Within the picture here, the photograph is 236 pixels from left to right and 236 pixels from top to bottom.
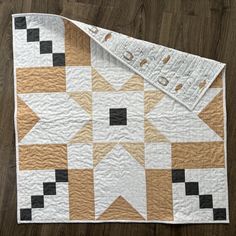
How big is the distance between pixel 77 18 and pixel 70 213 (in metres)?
0.64

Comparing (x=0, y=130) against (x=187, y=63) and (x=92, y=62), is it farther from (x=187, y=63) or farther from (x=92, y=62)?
(x=187, y=63)

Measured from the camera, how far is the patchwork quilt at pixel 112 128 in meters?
1.28

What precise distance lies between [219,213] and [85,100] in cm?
56

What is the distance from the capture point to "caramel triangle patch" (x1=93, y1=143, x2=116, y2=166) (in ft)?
4.26

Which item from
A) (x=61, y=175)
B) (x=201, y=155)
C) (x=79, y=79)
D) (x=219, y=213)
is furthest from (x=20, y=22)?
(x=219, y=213)

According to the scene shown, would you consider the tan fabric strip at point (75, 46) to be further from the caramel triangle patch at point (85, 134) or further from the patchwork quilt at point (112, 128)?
the caramel triangle patch at point (85, 134)

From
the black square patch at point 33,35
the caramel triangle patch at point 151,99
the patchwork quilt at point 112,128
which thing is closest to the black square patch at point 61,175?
the patchwork quilt at point 112,128

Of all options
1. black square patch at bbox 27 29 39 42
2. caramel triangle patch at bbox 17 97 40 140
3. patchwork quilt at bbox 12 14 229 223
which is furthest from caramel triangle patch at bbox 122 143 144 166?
black square patch at bbox 27 29 39 42

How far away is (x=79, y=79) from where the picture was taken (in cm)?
131

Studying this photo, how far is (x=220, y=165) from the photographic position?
128 cm

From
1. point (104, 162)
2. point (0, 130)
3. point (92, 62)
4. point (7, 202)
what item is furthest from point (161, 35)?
point (7, 202)

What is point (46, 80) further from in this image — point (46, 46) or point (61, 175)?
point (61, 175)

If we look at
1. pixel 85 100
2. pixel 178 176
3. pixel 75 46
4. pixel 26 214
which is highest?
pixel 75 46

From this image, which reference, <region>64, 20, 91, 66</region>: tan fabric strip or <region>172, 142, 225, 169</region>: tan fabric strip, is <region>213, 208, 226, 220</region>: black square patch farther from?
<region>64, 20, 91, 66</region>: tan fabric strip
